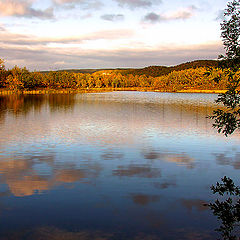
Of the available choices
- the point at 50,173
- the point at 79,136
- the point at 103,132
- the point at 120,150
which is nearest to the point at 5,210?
the point at 50,173

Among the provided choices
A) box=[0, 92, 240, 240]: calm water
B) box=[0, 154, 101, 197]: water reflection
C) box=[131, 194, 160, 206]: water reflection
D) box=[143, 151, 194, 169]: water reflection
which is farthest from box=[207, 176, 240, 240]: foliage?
box=[0, 154, 101, 197]: water reflection

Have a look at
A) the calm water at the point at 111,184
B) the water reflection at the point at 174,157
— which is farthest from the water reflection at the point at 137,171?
the water reflection at the point at 174,157

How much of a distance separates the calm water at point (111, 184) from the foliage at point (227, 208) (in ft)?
1.34

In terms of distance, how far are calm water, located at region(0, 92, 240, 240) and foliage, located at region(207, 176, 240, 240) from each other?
0.41m

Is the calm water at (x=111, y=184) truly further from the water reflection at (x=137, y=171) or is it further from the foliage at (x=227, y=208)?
the foliage at (x=227, y=208)

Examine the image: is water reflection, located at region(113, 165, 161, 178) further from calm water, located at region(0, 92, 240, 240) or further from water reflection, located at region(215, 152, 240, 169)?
water reflection, located at region(215, 152, 240, 169)

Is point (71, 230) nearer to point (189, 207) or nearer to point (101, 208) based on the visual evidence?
point (101, 208)

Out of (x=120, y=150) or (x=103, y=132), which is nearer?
(x=120, y=150)

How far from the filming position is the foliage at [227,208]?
11.1 meters

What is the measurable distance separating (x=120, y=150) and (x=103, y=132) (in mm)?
9851

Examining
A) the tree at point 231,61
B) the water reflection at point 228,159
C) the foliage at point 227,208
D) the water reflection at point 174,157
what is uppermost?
the tree at point 231,61

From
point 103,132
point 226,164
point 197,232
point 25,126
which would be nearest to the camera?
point 197,232

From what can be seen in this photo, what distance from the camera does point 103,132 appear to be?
113 ft

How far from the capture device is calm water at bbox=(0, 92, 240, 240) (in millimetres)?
11320
